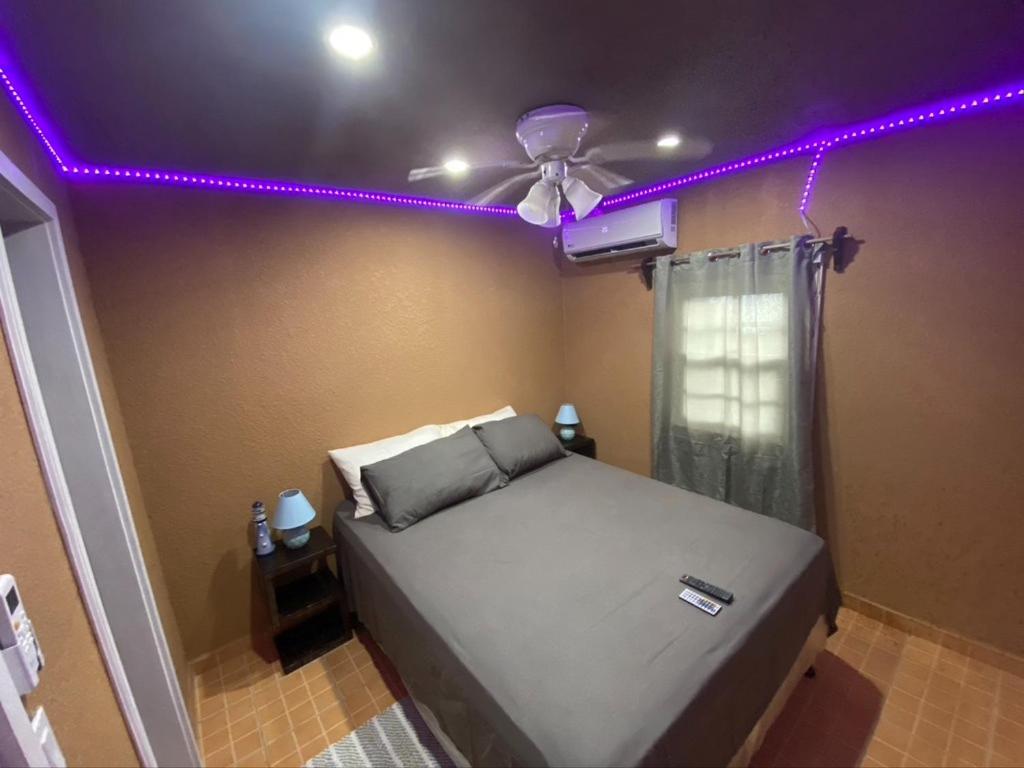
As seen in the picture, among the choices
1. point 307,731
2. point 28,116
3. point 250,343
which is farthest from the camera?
point 250,343

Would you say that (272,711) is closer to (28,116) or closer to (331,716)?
(331,716)

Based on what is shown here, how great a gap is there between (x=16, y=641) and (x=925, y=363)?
2.77 m

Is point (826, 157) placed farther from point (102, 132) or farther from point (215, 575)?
point (215, 575)

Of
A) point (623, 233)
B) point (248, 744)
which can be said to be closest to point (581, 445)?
point (623, 233)

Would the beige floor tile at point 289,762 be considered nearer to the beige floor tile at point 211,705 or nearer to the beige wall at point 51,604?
the beige floor tile at point 211,705

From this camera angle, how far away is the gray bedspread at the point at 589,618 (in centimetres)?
105

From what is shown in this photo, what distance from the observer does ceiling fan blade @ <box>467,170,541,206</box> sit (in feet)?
6.75

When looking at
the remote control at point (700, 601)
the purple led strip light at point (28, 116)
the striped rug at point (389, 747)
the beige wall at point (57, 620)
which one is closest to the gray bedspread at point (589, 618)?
the remote control at point (700, 601)

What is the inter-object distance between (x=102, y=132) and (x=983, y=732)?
3.70m

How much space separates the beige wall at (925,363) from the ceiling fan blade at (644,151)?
455 mm

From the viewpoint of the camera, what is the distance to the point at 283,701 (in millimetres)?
1804

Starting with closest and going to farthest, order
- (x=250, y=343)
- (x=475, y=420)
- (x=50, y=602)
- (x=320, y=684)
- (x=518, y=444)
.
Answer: (x=50, y=602)
(x=320, y=684)
(x=250, y=343)
(x=518, y=444)
(x=475, y=420)

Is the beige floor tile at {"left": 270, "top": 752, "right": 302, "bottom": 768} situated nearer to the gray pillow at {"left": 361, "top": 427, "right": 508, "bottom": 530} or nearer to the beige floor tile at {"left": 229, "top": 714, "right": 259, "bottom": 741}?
the beige floor tile at {"left": 229, "top": 714, "right": 259, "bottom": 741}

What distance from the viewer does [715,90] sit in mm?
1364
